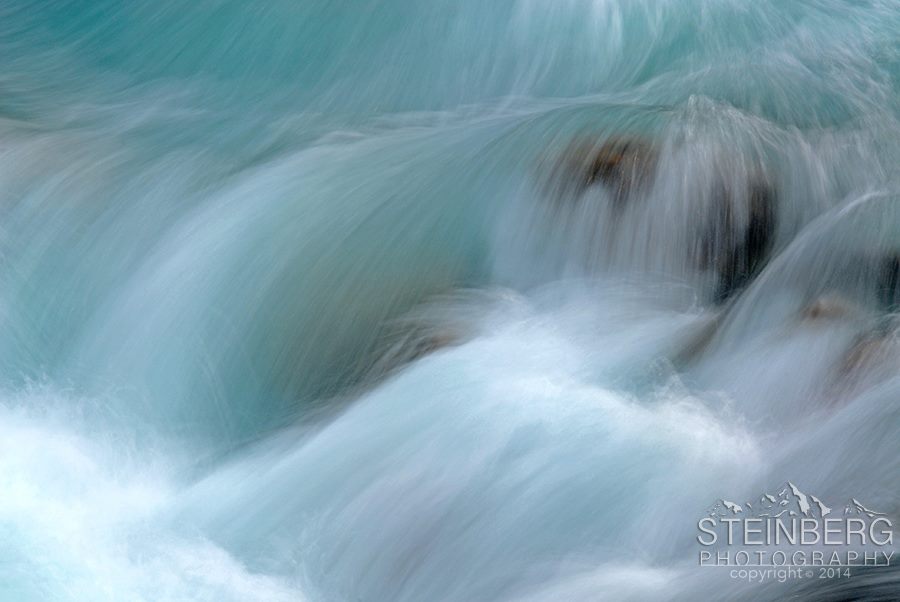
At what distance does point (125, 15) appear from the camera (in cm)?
675

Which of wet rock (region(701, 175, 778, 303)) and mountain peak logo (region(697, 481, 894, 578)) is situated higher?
wet rock (region(701, 175, 778, 303))

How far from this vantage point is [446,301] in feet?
15.7

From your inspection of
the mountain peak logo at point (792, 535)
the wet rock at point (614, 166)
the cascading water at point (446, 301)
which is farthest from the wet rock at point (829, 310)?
the wet rock at point (614, 166)

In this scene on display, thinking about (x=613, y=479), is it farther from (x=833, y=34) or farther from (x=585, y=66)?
(x=833, y=34)

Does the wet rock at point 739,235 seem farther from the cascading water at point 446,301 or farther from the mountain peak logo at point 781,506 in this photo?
the mountain peak logo at point 781,506

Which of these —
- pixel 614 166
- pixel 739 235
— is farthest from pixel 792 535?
pixel 614 166

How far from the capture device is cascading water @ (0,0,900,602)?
→ 402cm

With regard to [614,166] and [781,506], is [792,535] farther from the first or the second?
[614,166]

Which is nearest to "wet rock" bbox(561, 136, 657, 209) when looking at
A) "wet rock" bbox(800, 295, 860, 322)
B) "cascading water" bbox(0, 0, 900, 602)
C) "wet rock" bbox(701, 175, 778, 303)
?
"cascading water" bbox(0, 0, 900, 602)

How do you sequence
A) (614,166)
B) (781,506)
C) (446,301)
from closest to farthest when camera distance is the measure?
(781,506), (446,301), (614,166)

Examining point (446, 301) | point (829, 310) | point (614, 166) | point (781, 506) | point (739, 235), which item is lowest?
point (781, 506)

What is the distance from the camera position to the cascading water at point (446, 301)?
4020 mm

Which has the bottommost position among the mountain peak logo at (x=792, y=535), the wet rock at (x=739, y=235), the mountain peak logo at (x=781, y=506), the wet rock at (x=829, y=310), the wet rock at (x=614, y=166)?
the mountain peak logo at (x=792, y=535)

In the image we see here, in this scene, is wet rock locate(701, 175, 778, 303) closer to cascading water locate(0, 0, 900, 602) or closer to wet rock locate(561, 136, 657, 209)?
cascading water locate(0, 0, 900, 602)
